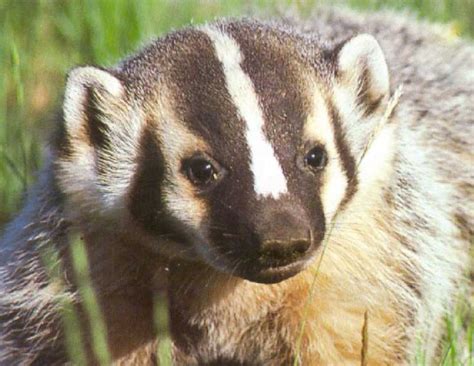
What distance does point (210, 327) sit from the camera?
3480 millimetres

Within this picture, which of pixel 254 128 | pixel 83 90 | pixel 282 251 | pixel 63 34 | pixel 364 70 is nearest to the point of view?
pixel 282 251

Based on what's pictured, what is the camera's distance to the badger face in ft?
9.93

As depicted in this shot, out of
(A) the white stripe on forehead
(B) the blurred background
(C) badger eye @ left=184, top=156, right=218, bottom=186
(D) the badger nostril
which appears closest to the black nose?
(D) the badger nostril

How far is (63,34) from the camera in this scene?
595cm

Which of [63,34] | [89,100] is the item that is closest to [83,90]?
[89,100]

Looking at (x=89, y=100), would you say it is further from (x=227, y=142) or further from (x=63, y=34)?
(x=63, y=34)

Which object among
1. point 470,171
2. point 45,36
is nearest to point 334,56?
point 470,171

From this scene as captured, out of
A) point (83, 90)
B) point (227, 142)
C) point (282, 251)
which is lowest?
point (282, 251)

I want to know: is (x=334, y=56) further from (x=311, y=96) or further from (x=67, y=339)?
(x=67, y=339)

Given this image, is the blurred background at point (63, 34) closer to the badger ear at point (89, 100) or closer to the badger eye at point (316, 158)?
the badger ear at point (89, 100)

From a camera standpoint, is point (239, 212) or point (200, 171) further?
point (200, 171)

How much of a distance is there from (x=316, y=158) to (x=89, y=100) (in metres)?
0.60

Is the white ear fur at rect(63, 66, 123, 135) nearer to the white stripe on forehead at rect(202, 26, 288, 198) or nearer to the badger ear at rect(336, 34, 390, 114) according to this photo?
the white stripe on forehead at rect(202, 26, 288, 198)

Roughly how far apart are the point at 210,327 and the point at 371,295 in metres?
0.43
